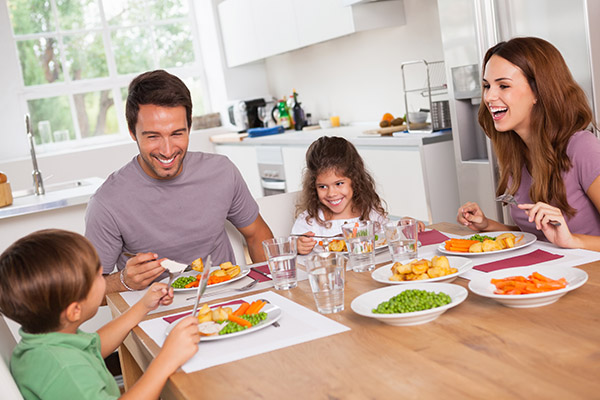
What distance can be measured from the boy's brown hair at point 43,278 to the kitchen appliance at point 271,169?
3804mm

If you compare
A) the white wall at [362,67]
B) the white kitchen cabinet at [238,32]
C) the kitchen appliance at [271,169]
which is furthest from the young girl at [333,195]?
the white kitchen cabinet at [238,32]

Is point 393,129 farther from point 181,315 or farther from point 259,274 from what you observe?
point 181,315

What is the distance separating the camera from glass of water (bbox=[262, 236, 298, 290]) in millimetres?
1650

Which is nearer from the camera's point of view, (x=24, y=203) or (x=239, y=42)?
(x=24, y=203)

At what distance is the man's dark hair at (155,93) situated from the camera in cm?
214

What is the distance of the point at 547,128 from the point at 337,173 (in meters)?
0.81

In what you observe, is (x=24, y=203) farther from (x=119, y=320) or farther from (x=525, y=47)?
(x=525, y=47)

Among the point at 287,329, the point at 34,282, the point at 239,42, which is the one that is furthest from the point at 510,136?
the point at 239,42

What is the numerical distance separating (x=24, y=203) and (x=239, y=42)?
3.35m

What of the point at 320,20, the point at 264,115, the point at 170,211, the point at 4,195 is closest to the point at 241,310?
the point at 170,211

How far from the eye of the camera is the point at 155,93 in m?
2.14

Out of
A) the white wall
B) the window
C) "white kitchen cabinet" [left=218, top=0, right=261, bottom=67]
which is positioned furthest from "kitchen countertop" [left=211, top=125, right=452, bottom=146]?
the window

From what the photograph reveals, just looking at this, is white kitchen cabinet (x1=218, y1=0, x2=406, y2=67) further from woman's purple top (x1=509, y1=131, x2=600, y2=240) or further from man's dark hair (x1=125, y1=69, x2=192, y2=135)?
woman's purple top (x1=509, y1=131, x2=600, y2=240)

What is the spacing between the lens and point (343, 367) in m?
1.09
